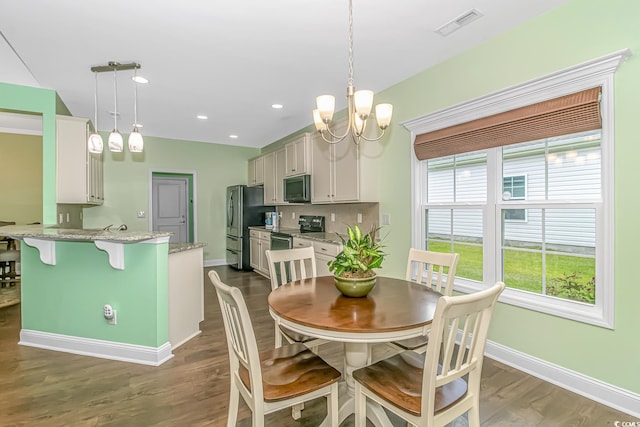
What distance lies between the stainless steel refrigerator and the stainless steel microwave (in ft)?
4.17

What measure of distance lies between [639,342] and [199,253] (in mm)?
3478

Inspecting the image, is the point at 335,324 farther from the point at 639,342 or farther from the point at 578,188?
the point at 578,188

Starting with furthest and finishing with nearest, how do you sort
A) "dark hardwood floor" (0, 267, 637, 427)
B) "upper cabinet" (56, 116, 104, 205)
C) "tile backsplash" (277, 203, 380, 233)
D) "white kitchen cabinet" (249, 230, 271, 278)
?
"white kitchen cabinet" (249, 230, 271, 278) < "tile backsplash" (277, 203, 380, 233) < "upper cabinet" (56, 116, 104, 205) < "dark hardwood floor" (0, 267, 637, 427)

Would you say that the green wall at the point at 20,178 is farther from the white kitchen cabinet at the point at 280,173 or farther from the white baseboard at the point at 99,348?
the white kitchen cabinet at the point at 280,173

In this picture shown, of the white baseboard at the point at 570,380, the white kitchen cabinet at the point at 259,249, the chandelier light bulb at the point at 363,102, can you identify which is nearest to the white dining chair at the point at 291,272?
the chandelier light bulb at the point at 363,102

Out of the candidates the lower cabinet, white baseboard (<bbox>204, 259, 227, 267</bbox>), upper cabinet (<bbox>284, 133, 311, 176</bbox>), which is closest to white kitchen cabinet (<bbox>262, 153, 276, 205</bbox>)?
upper cabinet (<bbox>284, 133, 311, 176</bbox>)

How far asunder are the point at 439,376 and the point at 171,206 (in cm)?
646

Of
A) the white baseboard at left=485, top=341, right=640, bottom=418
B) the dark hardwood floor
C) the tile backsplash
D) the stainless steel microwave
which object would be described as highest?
the stainless steel microwave

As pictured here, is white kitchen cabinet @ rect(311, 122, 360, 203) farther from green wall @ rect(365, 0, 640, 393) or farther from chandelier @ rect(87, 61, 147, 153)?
chandelier @ rect(87, 61, 147, 153)

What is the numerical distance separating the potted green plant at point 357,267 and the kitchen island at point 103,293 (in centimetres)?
158

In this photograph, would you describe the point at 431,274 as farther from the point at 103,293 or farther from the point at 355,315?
the point at 103,293

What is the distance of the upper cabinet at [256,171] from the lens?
21.0 feet

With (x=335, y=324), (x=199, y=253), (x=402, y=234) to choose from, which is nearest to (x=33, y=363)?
(x=199, y=253)

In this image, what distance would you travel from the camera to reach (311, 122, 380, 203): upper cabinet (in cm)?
Result: 377
